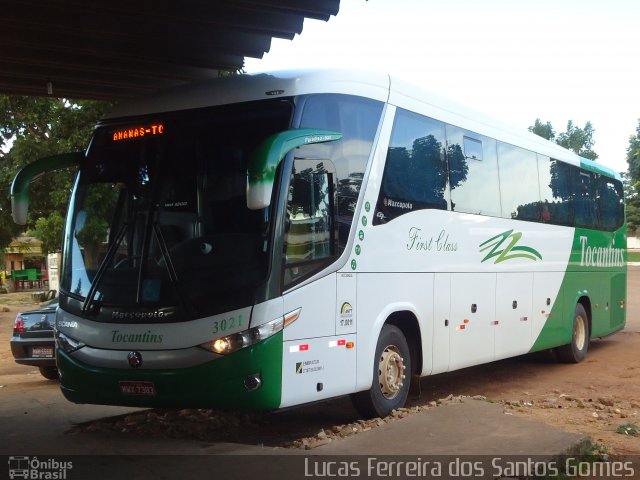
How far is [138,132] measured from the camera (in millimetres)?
7508

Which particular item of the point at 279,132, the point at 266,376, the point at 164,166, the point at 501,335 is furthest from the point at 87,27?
the point at 501,335

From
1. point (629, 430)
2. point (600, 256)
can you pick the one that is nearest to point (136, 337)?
point (629, 430)

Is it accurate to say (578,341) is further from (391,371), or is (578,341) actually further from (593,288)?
(391,371)

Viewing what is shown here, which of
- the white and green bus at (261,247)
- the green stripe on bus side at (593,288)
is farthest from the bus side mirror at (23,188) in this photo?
the green stripe on bus side at (593,288)

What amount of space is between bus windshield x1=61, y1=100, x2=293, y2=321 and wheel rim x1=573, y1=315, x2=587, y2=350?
9.50 meters

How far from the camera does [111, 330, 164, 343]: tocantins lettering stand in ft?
22.0

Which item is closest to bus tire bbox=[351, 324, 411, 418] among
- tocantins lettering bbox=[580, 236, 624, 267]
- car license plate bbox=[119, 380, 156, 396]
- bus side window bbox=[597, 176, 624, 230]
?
car license plate bbox=[119, 380, 156, 396]

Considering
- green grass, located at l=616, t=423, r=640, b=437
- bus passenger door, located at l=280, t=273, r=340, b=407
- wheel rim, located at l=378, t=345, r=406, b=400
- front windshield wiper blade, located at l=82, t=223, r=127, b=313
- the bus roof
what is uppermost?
the bus roof

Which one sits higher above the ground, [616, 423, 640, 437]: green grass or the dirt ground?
[616, 423, 640, 437]: green grass

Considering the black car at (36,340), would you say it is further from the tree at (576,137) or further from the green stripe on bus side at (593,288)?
the tree at (576,137)

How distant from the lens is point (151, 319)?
670 centimetres

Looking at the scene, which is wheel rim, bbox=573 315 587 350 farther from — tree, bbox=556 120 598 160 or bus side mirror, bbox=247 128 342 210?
tree, bbox=556 120 598 160

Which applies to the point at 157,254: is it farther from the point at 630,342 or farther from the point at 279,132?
the point at 630,342

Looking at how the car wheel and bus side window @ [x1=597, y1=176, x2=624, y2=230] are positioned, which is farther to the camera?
bus side window @ [x1=597, y1=176, x2=624, y2=230]
